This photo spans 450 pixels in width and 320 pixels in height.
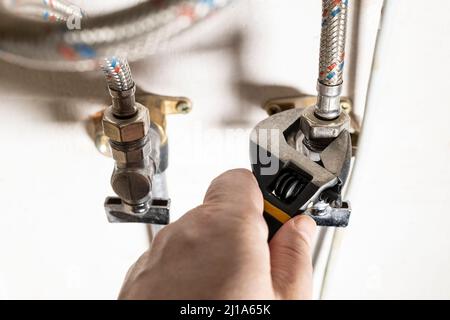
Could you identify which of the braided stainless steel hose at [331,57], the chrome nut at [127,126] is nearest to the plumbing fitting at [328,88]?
the braided stainless steel hose at [331,57]

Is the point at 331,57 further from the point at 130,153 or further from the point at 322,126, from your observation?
the point at 130,153

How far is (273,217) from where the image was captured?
355 mm

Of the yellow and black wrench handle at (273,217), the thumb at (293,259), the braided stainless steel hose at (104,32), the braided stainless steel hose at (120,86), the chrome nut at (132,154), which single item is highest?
the braided stainless steel hose at (104,32)

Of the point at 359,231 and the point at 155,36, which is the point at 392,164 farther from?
the point at 155,36

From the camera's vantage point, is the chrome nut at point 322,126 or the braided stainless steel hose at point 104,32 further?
the chrome nut at point 322,126

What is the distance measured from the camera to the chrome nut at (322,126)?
34 centimetres

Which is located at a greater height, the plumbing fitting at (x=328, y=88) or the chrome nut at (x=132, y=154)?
the plumbing fitting at (x=328, y=88)

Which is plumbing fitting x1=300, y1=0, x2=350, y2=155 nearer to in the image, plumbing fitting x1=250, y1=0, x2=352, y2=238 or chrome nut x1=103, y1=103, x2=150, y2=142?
plumbing fitting x1=250, y1=0, x2=352, y2=238

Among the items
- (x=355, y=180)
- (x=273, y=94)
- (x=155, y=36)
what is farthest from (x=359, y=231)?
(x=155, y=36)

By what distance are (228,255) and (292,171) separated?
7 centimetres

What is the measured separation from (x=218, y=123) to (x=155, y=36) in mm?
170

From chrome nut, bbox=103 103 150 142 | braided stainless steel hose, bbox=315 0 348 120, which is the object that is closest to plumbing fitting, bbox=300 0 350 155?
braided stainless steel hose, bbox=315 0 348 120

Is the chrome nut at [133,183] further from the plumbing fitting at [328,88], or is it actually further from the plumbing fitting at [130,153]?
the plumbing fitting at [328,88]

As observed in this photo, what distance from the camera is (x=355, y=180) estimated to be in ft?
1.38
